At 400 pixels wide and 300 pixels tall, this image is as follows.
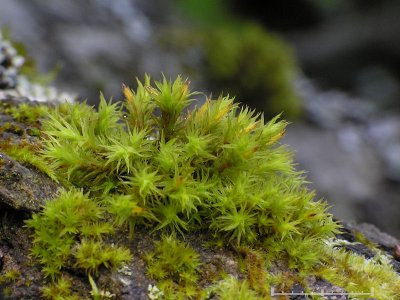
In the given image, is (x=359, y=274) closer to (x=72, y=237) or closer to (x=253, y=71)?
(x=72, y=237)

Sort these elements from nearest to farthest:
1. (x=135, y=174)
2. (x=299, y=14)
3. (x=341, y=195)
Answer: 1. (x=135, y=174)
2. (x=341, y=195)
3. (x=299, y=14)

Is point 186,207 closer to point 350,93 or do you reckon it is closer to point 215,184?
point 215,184

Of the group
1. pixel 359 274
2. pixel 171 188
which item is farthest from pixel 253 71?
pixel 171 188

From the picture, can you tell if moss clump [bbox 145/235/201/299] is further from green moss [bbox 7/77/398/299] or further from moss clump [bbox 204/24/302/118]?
moss clump [bbox 204/24/302/118]

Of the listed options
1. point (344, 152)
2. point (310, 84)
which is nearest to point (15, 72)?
Result: point (344, 152)

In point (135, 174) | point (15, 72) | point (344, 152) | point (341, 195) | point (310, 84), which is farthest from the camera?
→ point (310, 84)

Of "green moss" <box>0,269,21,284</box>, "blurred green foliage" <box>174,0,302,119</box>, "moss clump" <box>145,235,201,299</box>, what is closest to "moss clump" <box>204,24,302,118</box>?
"blurred green foliage" <box>174,0,302,119</box>
